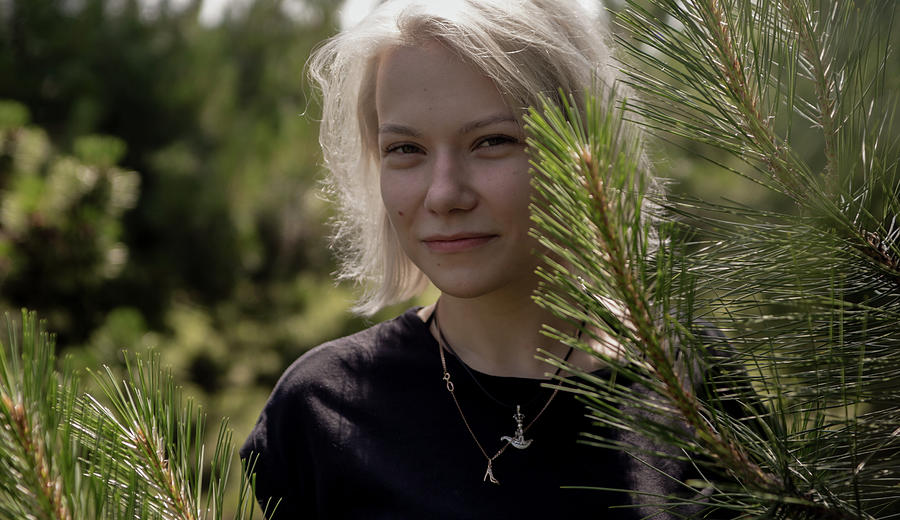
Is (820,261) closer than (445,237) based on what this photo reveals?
Yes

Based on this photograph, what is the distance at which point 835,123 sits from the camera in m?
0.65

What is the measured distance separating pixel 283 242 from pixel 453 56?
3.32m

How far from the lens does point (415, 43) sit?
1082mm

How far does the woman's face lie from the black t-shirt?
212mm

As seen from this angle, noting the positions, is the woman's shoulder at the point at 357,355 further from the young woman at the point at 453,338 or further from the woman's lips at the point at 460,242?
the woman's lips at the point at 460,242

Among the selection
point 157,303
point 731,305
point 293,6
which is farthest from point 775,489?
point 293,6

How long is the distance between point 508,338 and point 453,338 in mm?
100

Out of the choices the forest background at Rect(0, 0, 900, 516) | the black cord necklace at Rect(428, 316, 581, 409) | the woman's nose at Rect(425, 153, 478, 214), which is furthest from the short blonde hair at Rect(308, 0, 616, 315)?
the forest background at Rect(0, 0, 900, 516)

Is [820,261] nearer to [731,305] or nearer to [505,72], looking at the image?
[731,305]

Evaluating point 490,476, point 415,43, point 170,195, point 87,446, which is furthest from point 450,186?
point 170,195

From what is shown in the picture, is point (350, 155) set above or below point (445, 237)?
above

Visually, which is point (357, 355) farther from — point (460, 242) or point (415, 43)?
point (415, 43)

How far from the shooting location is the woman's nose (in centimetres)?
103

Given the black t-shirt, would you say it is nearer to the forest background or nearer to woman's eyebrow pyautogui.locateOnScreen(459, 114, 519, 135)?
woman's eyebrow pyautogui.locateOnScreen(459, 114, 519, 135)
